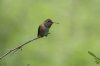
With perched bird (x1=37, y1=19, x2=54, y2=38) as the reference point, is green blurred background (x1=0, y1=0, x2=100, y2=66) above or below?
below

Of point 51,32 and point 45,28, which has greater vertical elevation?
point 45,28

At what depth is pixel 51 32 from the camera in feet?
78.8

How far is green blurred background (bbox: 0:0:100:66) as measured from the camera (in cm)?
2320

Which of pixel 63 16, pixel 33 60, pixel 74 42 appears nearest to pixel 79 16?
pixel 63 16

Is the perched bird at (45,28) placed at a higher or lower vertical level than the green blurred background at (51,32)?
higher

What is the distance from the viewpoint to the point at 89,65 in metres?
22.0

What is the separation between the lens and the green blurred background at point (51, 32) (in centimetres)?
2320

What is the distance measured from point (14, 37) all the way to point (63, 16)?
3.87 m

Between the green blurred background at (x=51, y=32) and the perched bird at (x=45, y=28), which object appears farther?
the green blurred background at (x=51, y=32)

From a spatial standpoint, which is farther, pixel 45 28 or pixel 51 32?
pixel 51 32

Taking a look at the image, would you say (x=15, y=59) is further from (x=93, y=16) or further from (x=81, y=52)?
(x=93, y=16)

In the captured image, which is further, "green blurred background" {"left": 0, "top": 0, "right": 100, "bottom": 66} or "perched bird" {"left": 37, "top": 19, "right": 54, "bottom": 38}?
"green blurred background" {"left": 0, "top": 0, "right": 100, "bottom": 66}

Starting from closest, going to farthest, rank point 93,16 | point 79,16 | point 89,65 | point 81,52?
point 89,65, point 81,52, point 93,16, point 79,16

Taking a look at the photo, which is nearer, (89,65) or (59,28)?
(89,65)
